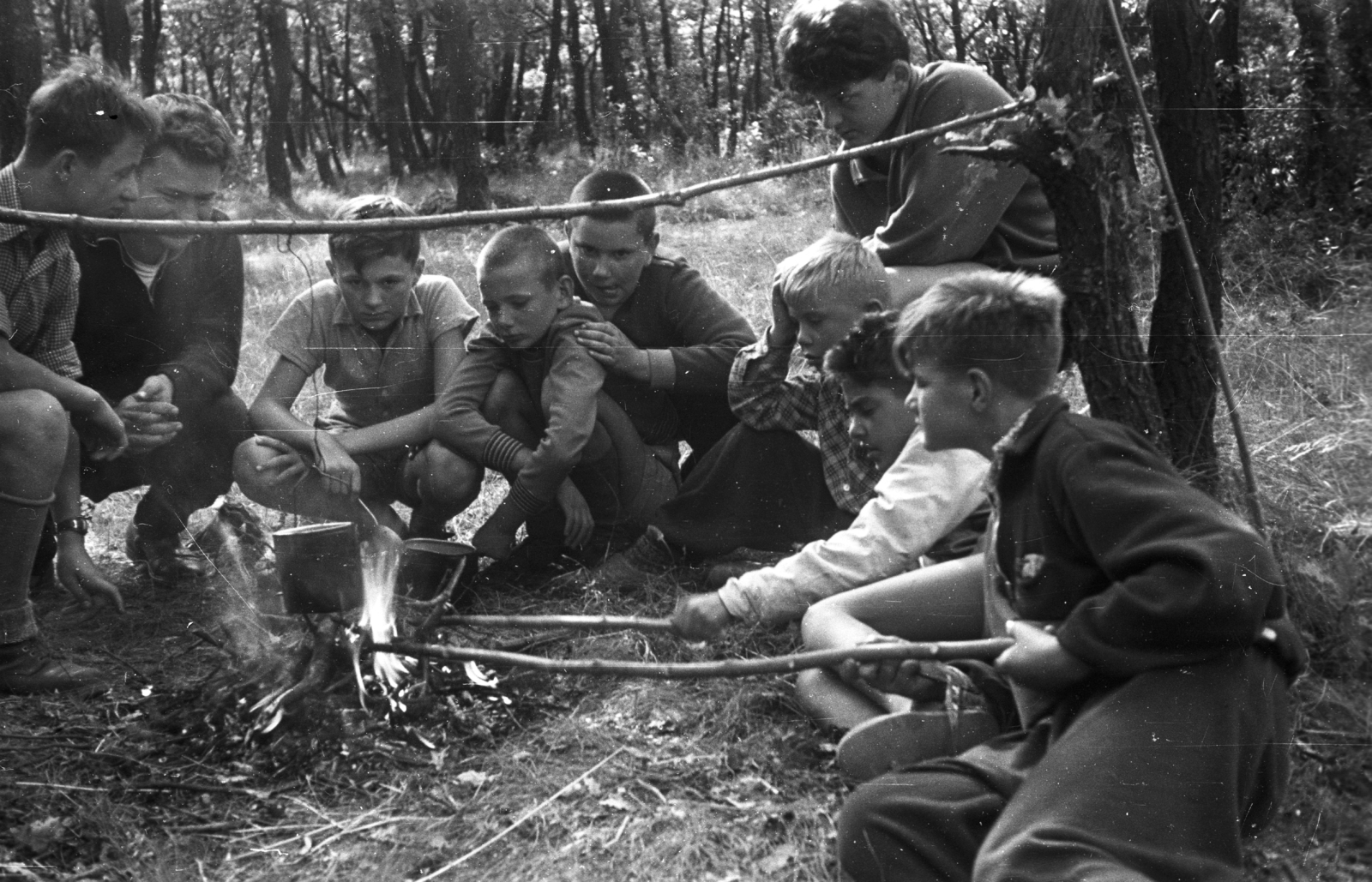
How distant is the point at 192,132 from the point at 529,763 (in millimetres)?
2448

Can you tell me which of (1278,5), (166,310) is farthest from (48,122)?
(1278,5)

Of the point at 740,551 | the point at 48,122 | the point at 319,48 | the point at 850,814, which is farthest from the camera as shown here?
the point at 319,48

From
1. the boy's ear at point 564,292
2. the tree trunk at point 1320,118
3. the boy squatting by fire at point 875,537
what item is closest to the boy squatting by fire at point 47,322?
the boy's ear at point 564,292

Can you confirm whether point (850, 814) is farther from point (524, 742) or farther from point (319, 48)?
point (319, 48)

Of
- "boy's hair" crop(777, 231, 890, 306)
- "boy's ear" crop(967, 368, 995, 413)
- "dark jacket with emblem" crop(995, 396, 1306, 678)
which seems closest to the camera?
"dark jacket with emblem" crop(995, 396, 1306, 678)

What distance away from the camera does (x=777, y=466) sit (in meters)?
3.85

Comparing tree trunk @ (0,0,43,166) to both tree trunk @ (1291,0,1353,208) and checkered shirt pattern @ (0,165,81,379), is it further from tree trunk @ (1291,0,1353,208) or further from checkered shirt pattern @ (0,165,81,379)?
tree trunk @ (1291,0,1353,208)

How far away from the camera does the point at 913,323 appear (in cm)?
240

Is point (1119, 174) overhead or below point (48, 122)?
below

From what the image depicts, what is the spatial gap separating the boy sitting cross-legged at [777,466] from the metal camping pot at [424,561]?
1.79 ft

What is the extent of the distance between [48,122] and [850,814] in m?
2.91

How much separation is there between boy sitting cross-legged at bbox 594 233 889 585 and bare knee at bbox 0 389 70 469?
1.63 metres

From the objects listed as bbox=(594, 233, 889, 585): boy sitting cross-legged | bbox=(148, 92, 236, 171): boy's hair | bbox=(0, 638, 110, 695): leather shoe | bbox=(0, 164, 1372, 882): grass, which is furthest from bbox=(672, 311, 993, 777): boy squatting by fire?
bbox=(148, 92, 236, 171): boy's hair

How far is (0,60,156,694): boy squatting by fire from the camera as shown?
3307 mm
